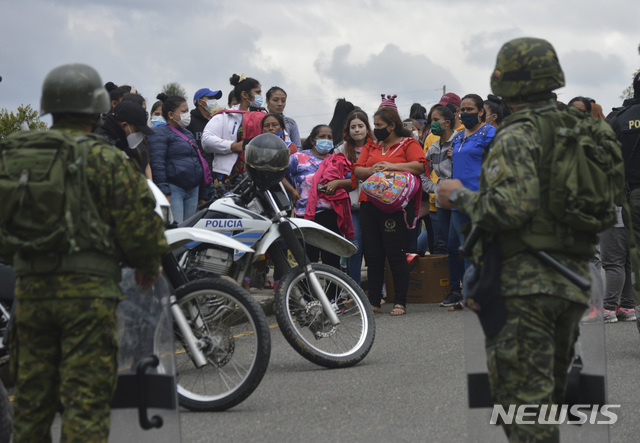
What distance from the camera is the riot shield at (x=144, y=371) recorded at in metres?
3.96

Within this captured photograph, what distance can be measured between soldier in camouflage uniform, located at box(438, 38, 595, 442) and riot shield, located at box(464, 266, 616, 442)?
204 mm

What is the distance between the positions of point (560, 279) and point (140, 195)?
1709mm

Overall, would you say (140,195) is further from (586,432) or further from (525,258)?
(586,432)

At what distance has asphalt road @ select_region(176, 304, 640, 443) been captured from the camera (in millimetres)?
5004

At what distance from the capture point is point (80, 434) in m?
3.52

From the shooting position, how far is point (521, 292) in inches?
140

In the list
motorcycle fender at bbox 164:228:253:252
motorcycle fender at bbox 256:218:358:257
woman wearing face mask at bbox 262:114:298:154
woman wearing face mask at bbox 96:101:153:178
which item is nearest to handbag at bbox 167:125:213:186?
woman wearing face mask at bbox 262:114:298:154

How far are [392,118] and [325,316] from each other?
3.25m

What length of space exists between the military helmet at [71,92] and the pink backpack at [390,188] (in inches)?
224

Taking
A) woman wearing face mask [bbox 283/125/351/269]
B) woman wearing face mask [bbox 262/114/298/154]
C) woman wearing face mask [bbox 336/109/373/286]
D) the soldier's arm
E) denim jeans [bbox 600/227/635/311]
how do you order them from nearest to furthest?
1. the soldier's arm
2. denim jeans [bbox 600/227/635/311]
3. woman wearing face mask [bbox 262/114/298/154]
4. woman wearing face mask [bbox 283/125/351/269]
5. woman wearing face mask [bbox 336/109/373/286]

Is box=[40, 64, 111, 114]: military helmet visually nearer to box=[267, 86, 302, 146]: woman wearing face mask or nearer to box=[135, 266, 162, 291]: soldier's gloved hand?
box=[135, 266, 162, 291]: soldier's gloved hand

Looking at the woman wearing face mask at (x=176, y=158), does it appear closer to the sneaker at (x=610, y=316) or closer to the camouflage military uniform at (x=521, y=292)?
the sneaker at (x=610, y=316)

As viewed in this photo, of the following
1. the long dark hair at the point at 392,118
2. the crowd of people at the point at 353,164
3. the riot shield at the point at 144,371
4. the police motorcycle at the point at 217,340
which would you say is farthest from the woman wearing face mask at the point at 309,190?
the riot shield at the point at 144,371

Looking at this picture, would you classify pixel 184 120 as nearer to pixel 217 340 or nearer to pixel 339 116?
pixel 339 116
